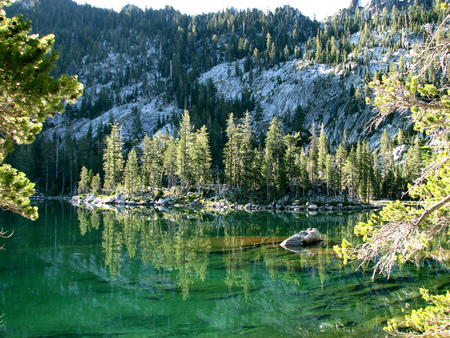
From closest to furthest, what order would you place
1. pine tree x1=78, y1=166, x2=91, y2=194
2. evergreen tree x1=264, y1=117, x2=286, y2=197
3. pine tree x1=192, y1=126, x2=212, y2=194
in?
evergreen tree x1=264, y1=117, x2=286, y2=197, pine tree x1=192, y1=126, x2=212, y2=194, pine tree x1=78, y1=166, x2=91, y2=194

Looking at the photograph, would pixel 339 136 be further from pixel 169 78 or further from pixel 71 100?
pixel 71 100

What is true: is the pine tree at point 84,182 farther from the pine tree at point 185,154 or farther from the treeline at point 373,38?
the treeline at point 373,38

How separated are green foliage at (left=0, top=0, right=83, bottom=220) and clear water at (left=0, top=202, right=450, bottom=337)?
6304mm

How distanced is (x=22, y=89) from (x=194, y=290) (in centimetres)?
995

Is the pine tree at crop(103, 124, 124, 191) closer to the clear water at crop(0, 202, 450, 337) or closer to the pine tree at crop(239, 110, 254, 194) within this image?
the pine tree at crop(239, 110, 254, 194)

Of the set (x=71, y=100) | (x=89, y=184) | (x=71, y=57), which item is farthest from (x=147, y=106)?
(x=71, y=100)

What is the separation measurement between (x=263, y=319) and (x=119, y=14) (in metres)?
227

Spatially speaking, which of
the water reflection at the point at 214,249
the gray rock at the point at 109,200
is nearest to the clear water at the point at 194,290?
the water reflection at the point at 214,249

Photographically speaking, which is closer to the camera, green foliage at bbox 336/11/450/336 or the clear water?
green foliage at bbox 336/11/450/336

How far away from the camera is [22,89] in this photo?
13.1 ft

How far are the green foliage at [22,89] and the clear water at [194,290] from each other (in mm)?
6304

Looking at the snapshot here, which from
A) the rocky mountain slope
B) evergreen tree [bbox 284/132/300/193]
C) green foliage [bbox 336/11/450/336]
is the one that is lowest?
green foliage [bbox 336/11/450/336]

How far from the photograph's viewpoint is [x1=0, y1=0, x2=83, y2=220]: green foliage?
3.94 m

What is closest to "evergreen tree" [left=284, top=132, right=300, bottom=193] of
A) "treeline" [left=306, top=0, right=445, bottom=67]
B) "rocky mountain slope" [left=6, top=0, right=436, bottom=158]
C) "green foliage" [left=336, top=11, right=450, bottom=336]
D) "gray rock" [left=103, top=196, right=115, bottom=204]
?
"gray rock" [left=103, top=196, right=115, bottom=204]
